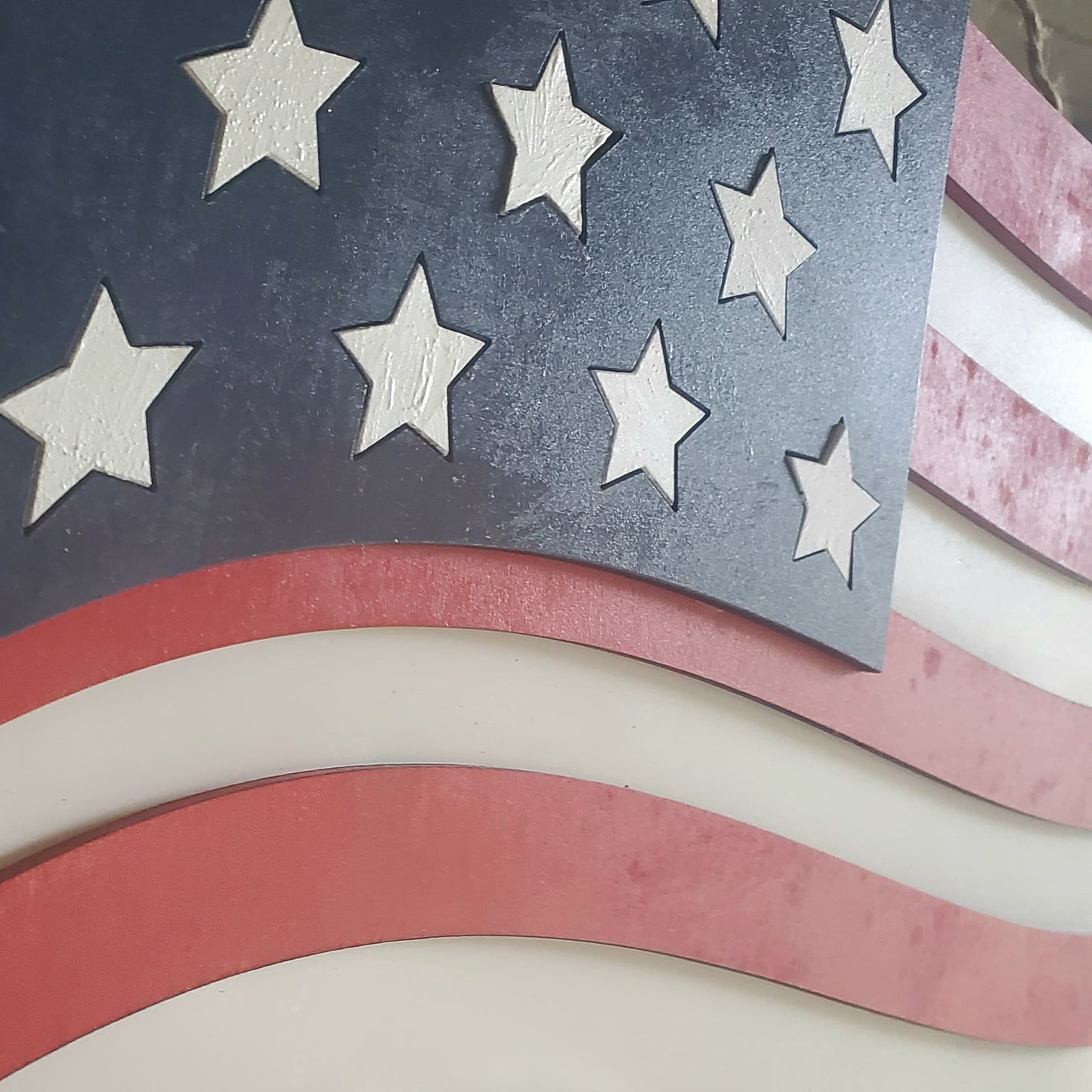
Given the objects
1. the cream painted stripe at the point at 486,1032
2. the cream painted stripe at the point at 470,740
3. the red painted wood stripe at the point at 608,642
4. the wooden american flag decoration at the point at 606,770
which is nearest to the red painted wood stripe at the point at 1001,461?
the wooden american flag decoration at the point at 606,770

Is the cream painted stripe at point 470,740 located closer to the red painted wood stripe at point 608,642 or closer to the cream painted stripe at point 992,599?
the red painted wood stripe at point 608,642

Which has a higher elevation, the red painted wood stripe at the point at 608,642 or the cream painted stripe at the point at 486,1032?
the red painted wood stripe at the point at 608,642

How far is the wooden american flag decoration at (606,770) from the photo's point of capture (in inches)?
22.8

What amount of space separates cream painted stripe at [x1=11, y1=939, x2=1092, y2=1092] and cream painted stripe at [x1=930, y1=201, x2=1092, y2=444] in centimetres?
68

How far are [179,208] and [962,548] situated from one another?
84 centimetres

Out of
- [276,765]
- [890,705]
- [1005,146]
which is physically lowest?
[276,765]

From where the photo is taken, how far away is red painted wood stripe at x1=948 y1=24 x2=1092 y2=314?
40.8 inches

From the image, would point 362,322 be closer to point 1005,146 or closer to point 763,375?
point 763,375

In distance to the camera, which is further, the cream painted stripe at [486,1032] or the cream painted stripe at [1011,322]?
the cream painted stripe at [1011,322]

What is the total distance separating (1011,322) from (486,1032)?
35.1 inches

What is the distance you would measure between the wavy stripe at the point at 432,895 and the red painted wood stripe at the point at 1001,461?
15.5 inches

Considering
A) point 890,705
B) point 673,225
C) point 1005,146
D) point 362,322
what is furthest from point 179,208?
point 1005,146

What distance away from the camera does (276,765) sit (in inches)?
25.8

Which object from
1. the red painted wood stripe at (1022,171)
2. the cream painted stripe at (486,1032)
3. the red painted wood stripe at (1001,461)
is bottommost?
the cream painted stripe at (486,1032)
